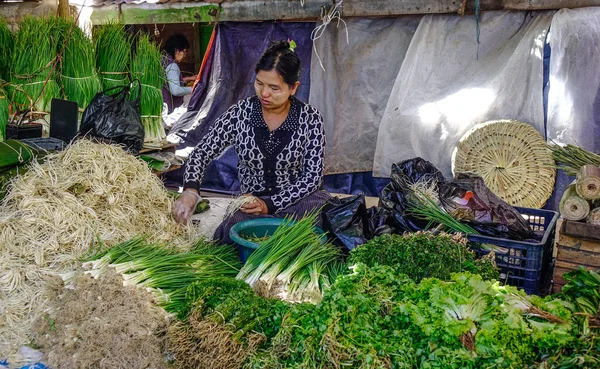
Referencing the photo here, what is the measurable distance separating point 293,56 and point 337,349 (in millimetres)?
2266

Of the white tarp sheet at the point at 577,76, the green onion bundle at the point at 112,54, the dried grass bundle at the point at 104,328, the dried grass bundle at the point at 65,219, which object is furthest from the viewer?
the white tarp sheet at the point at 577,76

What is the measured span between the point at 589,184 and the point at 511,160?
235 centimetres

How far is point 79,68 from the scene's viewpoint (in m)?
4.78

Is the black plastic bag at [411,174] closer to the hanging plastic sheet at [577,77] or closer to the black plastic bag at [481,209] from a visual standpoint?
the black plastic bag at [481,209]

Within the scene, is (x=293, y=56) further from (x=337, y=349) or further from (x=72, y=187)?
(x=337, y=349)

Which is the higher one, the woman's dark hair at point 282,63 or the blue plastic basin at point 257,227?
the woman's dark hair at point 282,63

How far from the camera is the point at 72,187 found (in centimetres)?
336

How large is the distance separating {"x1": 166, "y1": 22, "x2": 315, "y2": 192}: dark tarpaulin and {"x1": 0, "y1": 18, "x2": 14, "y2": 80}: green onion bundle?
231 centimetres

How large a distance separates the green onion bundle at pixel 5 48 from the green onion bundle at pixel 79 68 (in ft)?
1.41

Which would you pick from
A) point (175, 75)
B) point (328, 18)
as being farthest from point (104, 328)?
point (175, 75)

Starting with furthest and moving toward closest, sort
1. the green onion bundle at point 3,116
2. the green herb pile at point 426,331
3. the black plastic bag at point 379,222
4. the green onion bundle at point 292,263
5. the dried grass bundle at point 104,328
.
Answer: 1. the green onion bundle at point 3,116
2. the black plastic bag at point 379,222
3. the green onion bundle at point 292,263
4. the dried grass bundle at point 104,328
5. the green herb pile at point 426,331

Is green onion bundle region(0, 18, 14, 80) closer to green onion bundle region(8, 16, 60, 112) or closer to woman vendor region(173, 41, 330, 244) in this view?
green onion bundle region(8, 16, 60, 112)

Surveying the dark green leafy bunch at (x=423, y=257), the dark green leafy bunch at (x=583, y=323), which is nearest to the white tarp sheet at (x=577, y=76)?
the dark green leafy bunch at (x=423, y=257)

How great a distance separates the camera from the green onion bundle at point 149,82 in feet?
16.1
